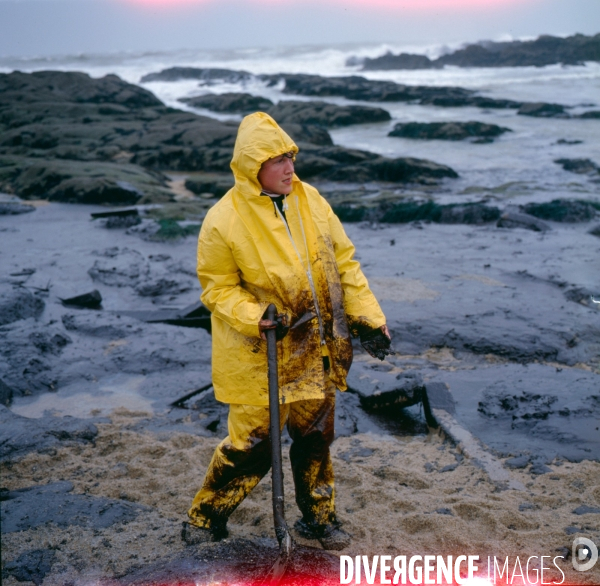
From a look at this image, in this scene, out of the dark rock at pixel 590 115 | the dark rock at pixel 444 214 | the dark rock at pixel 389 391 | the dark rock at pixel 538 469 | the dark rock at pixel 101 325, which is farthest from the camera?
the dark rock at pixel 590 115

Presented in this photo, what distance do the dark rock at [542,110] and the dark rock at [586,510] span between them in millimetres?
21747

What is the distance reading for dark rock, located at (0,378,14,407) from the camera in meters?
4.71

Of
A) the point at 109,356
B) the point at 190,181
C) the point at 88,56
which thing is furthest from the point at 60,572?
the point at 88,56

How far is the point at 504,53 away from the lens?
49.6 metres

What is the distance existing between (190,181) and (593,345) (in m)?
10.2

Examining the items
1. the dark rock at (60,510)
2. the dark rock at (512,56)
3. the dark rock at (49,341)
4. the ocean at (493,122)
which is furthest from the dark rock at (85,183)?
the dark rock at (512,56)

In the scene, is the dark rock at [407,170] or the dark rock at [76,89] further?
the dark rock at [76,89]

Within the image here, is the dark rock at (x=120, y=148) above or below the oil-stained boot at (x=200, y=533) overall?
above

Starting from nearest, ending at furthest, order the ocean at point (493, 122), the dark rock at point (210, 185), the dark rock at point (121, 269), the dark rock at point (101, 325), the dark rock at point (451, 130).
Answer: the dark rock at point (101, 325) → the dark rock at point (121, 269) → the ocean at point (493, 122) → the dark rock at point (210, 185) → the dark rock at point (451, 130)

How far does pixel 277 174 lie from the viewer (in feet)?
9.16

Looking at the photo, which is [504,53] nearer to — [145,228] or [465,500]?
[145,228]

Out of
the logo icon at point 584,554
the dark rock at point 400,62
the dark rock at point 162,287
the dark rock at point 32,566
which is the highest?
the dark rock at point 400,62

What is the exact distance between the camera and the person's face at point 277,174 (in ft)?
9.12

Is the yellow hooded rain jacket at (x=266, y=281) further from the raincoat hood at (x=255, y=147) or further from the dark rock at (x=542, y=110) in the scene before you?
the dark rock at (x=542, y=110)
